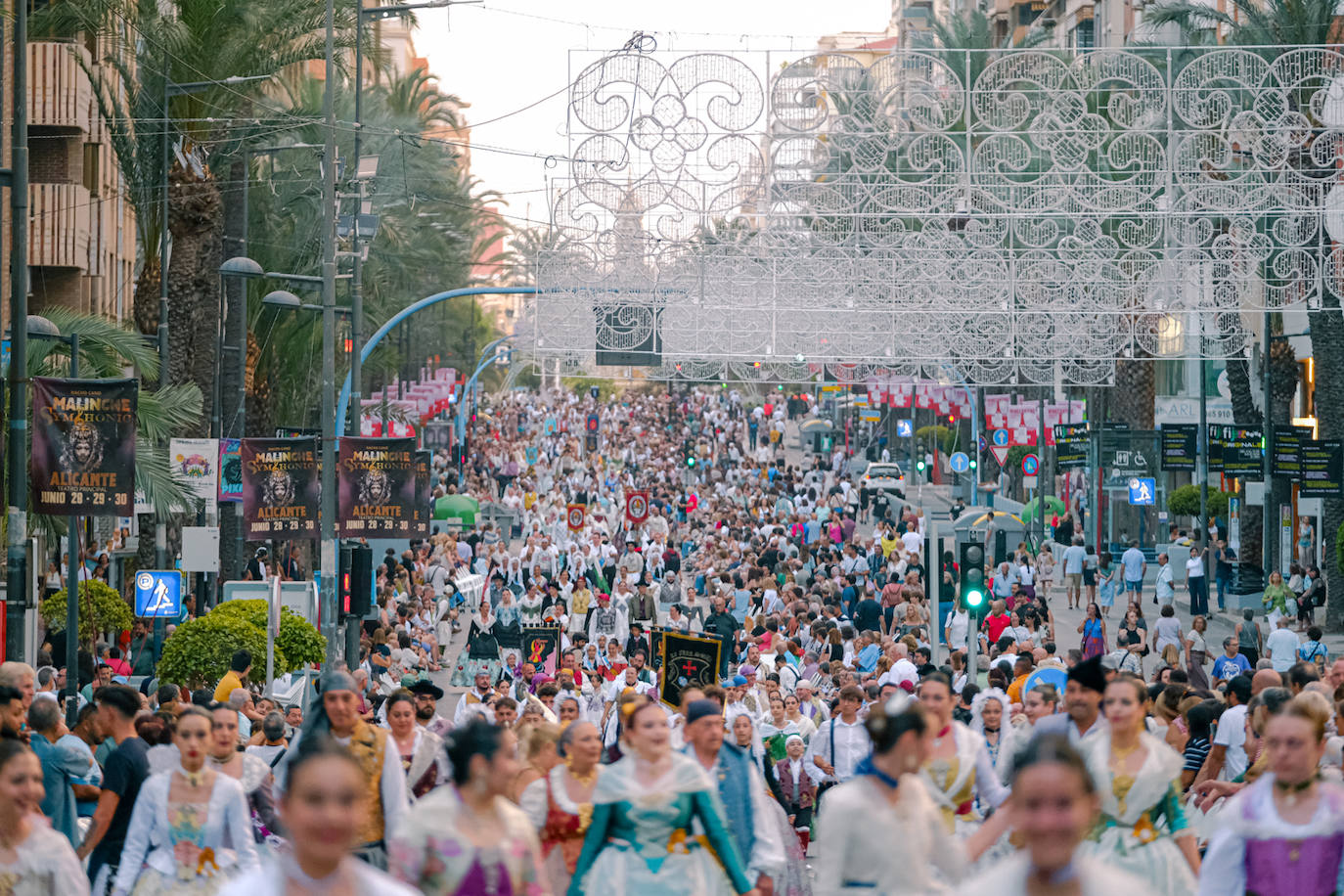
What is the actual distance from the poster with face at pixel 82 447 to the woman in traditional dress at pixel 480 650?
7.27 m

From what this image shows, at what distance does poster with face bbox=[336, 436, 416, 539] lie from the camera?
24109mm

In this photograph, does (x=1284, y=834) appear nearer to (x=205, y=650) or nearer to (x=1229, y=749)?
(x=1229, y=749)

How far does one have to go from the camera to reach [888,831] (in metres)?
6.89

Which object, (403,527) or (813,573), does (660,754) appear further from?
(813,573)

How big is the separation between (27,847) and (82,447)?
495 inches

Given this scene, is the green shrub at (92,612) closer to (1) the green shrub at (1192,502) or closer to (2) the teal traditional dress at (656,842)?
(2) the teal traditional dress at (656,842)

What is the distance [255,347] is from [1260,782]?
110 feet

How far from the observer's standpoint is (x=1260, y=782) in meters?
7.13

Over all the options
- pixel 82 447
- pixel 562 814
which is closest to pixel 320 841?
pixel 562 814

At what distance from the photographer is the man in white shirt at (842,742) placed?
14094mm

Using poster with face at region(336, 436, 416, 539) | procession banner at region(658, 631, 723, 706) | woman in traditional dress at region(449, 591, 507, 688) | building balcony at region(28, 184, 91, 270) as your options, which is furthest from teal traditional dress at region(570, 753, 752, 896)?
building balcony at region(28, 184, 91, 270)

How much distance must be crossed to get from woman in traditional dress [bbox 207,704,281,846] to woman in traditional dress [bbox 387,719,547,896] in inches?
89.4

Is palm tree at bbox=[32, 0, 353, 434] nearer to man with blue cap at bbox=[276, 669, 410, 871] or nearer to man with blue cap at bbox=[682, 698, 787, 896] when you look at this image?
man with blue cap at bbox=[276, 669, 410, 871]

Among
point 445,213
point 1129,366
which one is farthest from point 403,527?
point 445,213
